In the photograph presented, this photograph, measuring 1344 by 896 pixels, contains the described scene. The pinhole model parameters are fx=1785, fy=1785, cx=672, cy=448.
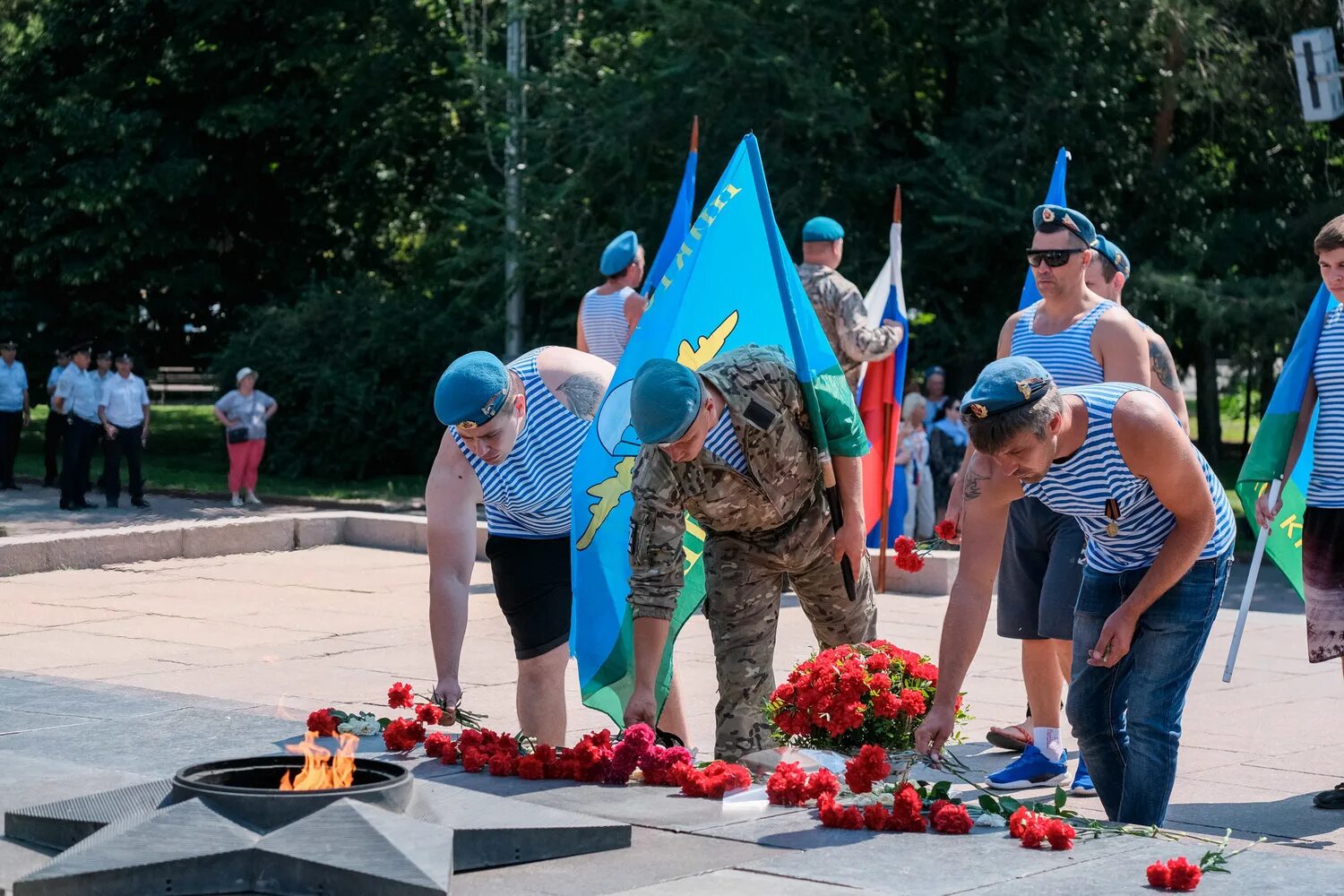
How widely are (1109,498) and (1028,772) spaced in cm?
175

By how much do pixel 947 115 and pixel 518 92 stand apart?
5.30 meters

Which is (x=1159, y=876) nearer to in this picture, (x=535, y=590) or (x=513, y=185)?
(x=535, y=590)

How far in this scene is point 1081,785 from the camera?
237 inches

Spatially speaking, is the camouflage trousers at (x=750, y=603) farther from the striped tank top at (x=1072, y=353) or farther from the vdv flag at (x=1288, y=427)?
the vdv flag at (x=1288, y=427)

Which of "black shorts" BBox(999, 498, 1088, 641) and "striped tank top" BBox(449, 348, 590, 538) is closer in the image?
"striped tank top" BBox(449, 348, 590, 538)

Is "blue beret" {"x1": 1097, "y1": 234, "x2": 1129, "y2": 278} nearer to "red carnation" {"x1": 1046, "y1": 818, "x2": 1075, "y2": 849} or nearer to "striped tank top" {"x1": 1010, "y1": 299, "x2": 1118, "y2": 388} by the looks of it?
"striped tank top" {"x1": 1010, "y1": 299, "x2": 1118, "y2": 388}

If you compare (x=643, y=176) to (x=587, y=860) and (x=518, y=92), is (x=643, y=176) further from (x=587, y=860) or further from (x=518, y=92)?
(x=587, y=860)

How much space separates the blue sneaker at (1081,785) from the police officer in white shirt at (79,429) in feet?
48.0

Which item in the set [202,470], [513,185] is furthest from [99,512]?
[513,185]

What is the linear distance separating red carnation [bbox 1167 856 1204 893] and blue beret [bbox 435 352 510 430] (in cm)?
252

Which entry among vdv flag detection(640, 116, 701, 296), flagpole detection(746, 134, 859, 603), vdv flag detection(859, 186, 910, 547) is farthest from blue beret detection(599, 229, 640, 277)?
flagpole detection(746, 134, 859, 603)

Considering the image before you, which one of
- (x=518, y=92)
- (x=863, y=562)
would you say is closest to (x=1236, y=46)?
(x=518, y=92)

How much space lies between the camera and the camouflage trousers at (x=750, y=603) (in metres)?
5.72

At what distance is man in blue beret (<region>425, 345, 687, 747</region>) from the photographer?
592cm
